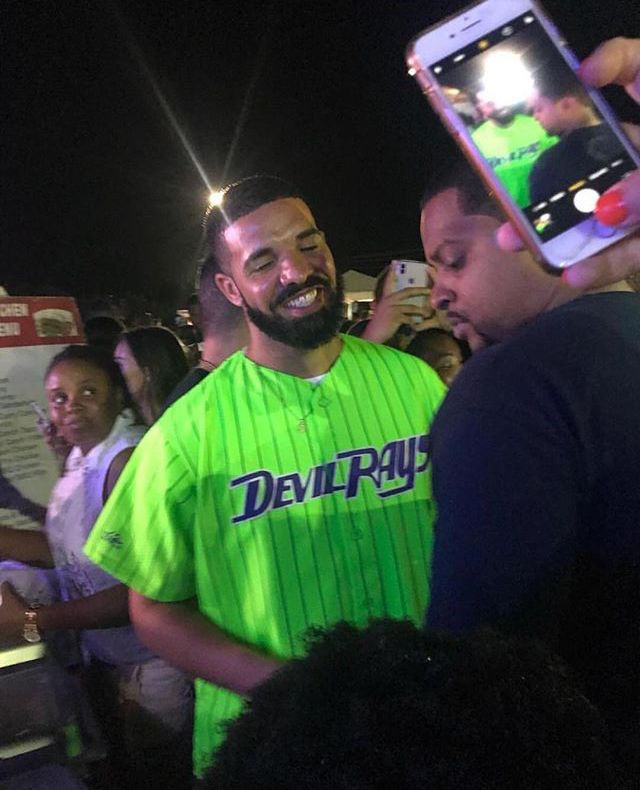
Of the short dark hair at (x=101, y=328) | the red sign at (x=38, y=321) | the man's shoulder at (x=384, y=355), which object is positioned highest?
the short dark hair at (x=101, y=328)

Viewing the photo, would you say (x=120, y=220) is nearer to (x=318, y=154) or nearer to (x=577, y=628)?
(x=318, y=154)

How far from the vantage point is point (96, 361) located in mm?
2129

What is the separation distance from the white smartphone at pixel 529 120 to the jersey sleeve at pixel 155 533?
2.66 feet

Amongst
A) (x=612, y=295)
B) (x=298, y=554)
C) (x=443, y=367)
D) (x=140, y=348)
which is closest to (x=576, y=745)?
(x=612, y=295)

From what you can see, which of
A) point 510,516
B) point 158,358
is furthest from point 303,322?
point 158,358

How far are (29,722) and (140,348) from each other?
1.46m

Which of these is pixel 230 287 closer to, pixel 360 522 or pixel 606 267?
pixel 360 522

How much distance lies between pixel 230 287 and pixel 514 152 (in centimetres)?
93

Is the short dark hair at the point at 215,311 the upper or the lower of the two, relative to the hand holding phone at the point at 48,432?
upper

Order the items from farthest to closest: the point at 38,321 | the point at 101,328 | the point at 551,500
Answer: the point at 101,328
the point at 38,321
the point at 551,500

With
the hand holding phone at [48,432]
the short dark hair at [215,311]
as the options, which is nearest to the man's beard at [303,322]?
the short dark hair at [215,311]

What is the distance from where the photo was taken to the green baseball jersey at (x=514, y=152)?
0.86m

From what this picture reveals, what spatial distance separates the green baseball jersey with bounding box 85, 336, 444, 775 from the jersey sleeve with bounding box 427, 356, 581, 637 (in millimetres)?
615

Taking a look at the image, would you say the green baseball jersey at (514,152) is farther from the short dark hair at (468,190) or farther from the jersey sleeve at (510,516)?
the jersey sleeve at (510,516)
